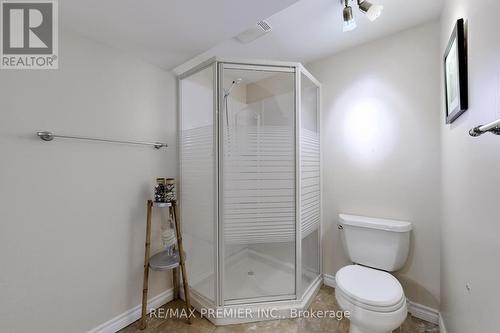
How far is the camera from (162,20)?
4.19 feet

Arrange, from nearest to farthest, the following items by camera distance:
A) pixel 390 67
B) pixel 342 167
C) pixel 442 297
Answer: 1. pixel 442 297
2. pixel 390 67
3. pixel 342 167

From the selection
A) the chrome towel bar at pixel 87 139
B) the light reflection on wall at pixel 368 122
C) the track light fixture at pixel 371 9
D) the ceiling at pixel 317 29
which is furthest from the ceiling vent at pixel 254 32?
the chrome towel bar at pixel 87 139

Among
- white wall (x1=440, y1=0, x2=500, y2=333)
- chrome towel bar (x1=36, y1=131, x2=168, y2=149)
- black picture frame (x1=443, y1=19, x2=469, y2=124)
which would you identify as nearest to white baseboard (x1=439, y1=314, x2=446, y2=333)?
white wall (x1=440, y1=0, x2=500, y2=333)

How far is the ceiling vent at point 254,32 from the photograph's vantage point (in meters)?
1.58

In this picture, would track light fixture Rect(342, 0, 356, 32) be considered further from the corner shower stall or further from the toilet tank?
the toilet tank

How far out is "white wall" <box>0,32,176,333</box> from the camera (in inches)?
45.9

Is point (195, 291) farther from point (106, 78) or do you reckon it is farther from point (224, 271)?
point (106, 78)

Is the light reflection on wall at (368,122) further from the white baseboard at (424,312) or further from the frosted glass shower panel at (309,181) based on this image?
the white baseboard at (424,312)

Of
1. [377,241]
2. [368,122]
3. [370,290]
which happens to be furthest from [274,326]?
[368,122]

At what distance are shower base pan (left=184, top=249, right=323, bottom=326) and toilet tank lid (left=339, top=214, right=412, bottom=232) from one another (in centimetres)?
61

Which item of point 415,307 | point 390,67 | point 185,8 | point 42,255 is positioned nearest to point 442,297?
point 415,307

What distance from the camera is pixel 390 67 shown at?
1.74 meters

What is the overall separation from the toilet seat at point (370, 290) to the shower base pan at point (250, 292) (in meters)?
0.47

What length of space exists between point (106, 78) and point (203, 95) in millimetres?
695
